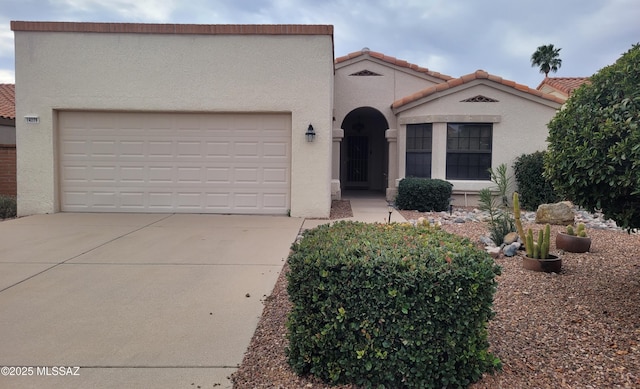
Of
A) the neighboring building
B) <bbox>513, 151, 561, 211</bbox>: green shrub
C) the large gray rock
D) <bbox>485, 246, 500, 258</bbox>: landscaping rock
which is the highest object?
the neighboring building

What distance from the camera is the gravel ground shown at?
290cm

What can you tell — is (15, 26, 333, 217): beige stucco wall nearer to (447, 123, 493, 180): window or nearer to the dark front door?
(447, 123, 493, 180): window

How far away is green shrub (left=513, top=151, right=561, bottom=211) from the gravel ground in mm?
5952

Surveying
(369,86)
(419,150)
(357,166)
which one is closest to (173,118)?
(369,86)

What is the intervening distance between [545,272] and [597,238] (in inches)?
106

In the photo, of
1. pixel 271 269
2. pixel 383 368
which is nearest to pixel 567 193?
pixel 383 368

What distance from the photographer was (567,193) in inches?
164

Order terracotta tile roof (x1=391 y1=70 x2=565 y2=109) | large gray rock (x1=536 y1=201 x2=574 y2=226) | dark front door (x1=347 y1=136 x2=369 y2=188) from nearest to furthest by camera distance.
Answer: large gray rock (x1=536 y1=201 x2=574 y2=226)
terracotta tile roof (x1=391 y1=70 x2=565 y2=109)
dark front door (x1=347 y1=136 x2=369 y2=188)

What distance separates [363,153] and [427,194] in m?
6.72

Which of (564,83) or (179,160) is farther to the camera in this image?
(564,83)

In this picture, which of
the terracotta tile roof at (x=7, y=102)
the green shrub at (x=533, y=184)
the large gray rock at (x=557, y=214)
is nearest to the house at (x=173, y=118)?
the large gray rock at (x=557, y=214)

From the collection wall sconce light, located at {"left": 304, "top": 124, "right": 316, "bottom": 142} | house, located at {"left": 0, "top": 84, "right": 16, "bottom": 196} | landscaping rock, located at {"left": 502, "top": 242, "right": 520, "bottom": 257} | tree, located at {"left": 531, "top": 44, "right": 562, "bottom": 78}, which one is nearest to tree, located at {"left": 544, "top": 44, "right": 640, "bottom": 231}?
landscaping rock, located at {"left": 502, "top": 242, "right": 520, "bottom": 257}

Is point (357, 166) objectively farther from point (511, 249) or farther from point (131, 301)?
point (131, 301)

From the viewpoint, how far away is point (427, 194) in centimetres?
1114
